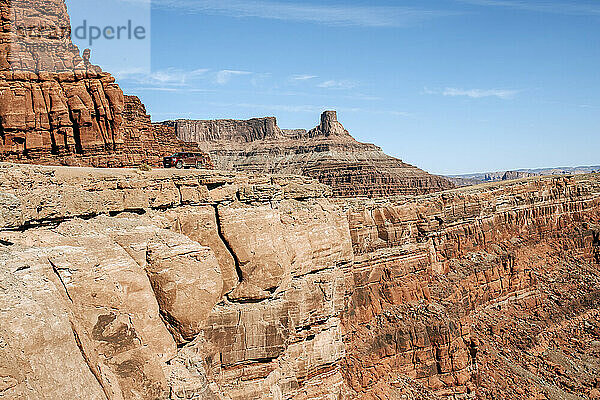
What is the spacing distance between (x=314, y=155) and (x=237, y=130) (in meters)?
29.0

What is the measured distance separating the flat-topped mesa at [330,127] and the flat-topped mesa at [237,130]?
1262 cm

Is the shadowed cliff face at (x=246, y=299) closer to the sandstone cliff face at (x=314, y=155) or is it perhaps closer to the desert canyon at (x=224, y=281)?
the desert canyon at (x=224, y=281)

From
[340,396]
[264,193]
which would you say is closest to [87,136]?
[264,193]

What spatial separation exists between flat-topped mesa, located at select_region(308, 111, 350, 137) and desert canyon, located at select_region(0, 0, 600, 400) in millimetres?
99099

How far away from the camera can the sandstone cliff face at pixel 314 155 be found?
109062mm

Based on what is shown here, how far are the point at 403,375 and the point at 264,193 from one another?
17.7m

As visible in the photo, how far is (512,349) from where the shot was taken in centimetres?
3941

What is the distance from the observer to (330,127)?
478 ft

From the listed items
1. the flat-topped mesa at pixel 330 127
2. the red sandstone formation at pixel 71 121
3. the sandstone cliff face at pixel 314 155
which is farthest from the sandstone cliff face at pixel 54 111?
the flat-topped mesa at pixel 330 127

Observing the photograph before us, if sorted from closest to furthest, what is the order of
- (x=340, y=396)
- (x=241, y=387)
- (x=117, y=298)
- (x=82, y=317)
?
(x=82, y=317) → (x=117, y=298) → (x=241, y=387) → (x=340, y=396)

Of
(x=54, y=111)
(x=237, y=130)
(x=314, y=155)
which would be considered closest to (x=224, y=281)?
(x=54, y=111)

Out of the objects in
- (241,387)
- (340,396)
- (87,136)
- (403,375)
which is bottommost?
(403,375)

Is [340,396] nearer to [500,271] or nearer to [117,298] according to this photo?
[117,298]

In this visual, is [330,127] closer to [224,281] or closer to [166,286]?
[224,281]
